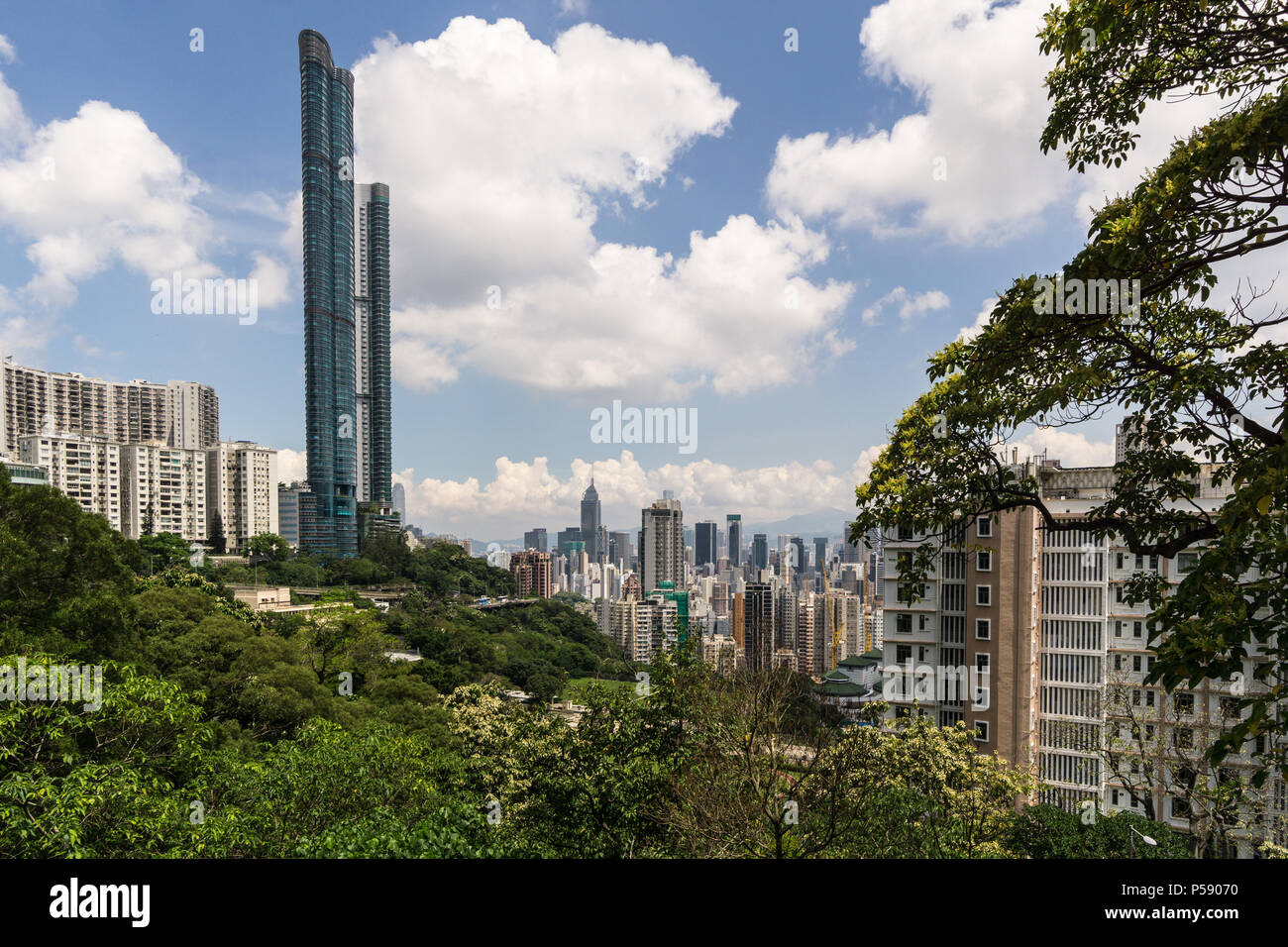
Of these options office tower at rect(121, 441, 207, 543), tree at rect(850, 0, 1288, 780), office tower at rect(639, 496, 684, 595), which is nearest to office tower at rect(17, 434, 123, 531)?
office tower at rect(121, 441, 207, 543)

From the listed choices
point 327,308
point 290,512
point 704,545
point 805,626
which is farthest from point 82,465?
point 805,626

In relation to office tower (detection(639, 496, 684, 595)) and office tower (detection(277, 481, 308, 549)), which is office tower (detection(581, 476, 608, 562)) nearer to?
office tower (detection(639, 496, 684, 595))

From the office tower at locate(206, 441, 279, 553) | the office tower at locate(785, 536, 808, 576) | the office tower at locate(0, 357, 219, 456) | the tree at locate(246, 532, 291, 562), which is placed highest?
the office tower at locate(0, 357, 219, 456)

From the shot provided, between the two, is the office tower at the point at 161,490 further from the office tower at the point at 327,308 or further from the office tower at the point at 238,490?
the office tower at the point at 327,308
